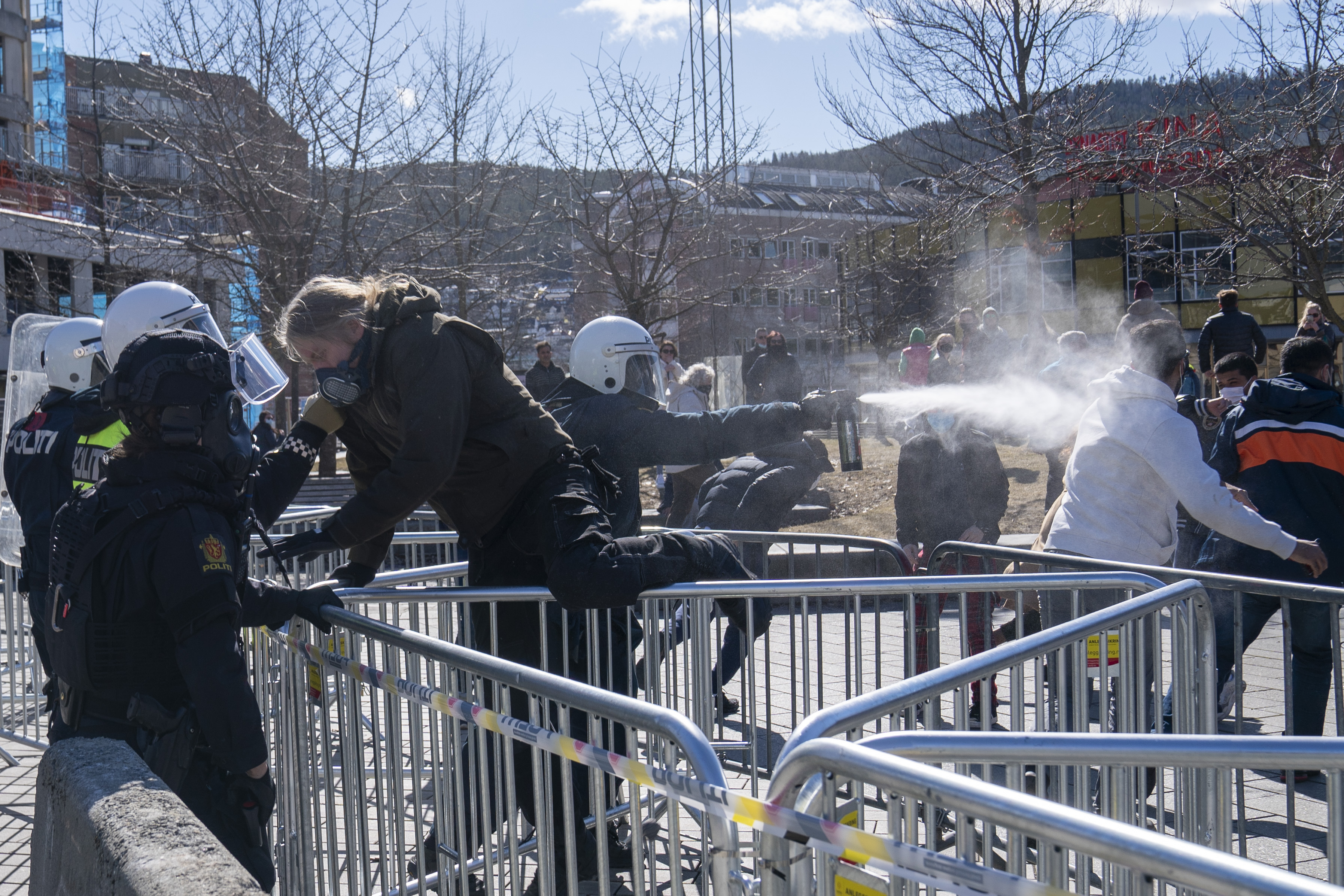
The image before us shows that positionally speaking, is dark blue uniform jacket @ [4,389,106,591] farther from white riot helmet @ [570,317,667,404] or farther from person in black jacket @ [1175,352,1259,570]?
person in black jacket @ [1175,352,1259,570]

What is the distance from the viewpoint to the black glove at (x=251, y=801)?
2.84 meters

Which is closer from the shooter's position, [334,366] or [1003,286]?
[334,366]

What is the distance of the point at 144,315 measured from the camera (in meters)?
4.46

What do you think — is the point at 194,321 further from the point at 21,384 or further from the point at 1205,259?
the point at 1205,259

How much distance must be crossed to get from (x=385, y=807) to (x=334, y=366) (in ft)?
4.35

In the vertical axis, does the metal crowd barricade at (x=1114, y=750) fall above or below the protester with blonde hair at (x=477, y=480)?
below

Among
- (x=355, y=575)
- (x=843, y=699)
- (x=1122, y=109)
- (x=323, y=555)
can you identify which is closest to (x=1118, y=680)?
(x=355, y=575)

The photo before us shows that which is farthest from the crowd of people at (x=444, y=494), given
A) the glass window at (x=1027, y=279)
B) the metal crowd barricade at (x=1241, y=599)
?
the glass window at (x=1027, y=279)

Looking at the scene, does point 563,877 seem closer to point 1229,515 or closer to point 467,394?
point 467,394

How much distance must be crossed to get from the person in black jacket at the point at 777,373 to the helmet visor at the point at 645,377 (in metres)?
7.01

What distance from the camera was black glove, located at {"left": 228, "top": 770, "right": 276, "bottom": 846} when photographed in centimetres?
284

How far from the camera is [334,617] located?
2.96 m

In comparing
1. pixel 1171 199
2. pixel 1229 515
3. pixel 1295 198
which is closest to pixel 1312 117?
pixel 1295 198

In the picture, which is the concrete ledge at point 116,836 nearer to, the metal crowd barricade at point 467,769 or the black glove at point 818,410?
the metal crowd barricade at point 467,769
